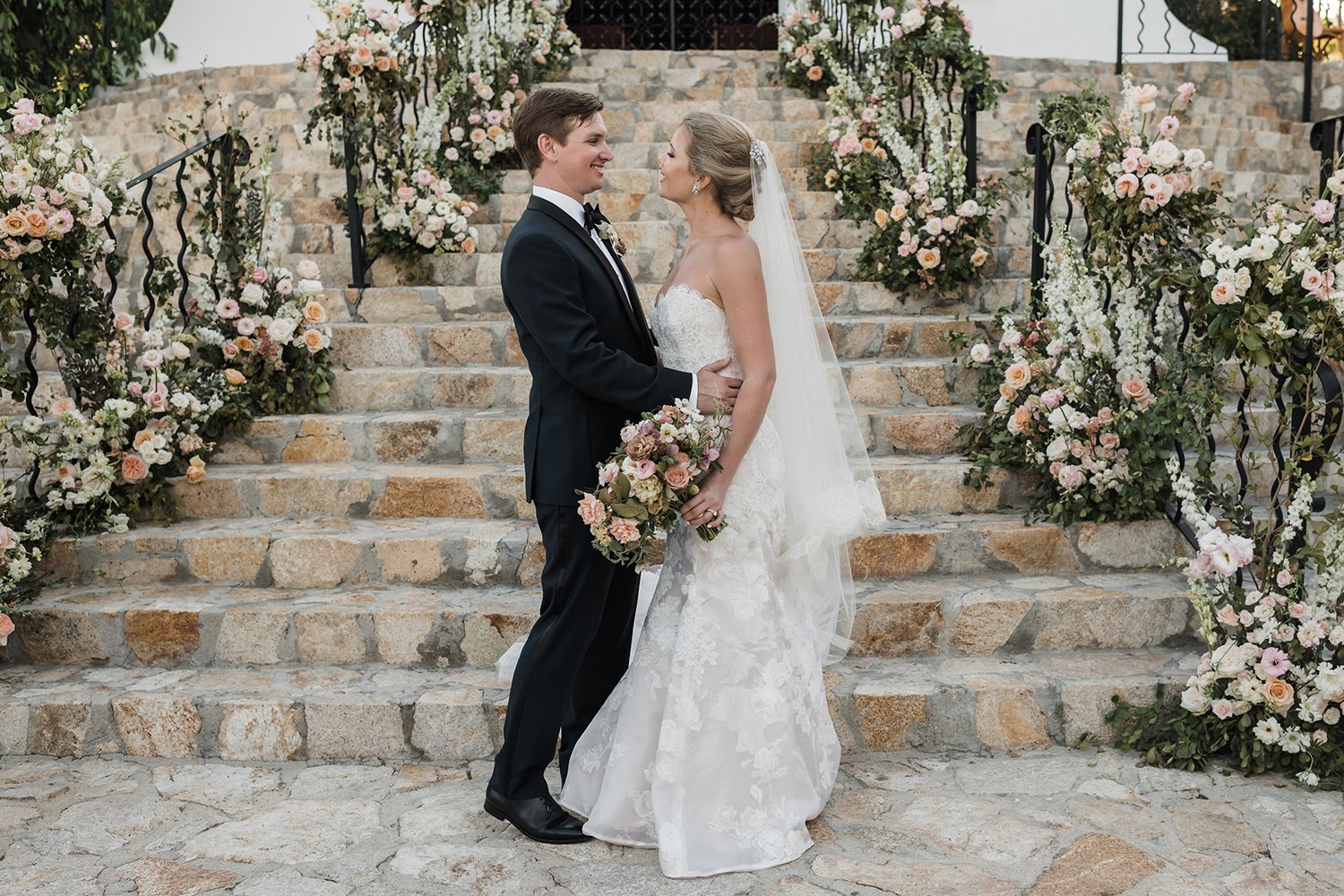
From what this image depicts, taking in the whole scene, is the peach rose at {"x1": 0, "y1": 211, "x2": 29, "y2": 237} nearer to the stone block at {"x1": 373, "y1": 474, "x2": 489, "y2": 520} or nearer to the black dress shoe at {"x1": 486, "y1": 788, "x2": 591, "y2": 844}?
the stone block at {"x1": 373, "y1": 474, "x2": 489, "y2": 520}

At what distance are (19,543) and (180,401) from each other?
0.83 m

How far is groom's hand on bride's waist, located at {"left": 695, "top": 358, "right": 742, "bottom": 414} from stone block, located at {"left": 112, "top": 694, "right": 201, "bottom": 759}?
1956mm

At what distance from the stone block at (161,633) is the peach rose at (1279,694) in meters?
3.37

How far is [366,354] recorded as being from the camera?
5.43 meters

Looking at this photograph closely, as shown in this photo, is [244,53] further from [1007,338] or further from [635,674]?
[635,674]

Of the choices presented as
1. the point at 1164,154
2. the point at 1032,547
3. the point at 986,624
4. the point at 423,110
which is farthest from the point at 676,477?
the point at 423,110

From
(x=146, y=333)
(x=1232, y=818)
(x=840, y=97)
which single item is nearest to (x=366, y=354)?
(x=146, y=333)

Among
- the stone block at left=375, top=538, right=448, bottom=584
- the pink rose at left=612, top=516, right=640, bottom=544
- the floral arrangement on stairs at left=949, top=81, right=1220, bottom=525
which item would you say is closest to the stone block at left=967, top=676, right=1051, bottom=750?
the floral arrangement on stairs at left=949, top=81, right=1220, bottom=525

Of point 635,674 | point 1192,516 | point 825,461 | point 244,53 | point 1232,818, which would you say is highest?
point 244,53

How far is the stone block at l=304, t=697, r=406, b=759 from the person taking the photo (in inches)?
140

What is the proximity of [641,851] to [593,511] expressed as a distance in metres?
0.93

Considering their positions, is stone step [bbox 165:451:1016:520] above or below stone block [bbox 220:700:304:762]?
above

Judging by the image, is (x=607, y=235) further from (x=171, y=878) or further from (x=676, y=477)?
(x=171, y=878)

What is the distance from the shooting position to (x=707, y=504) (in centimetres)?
287
